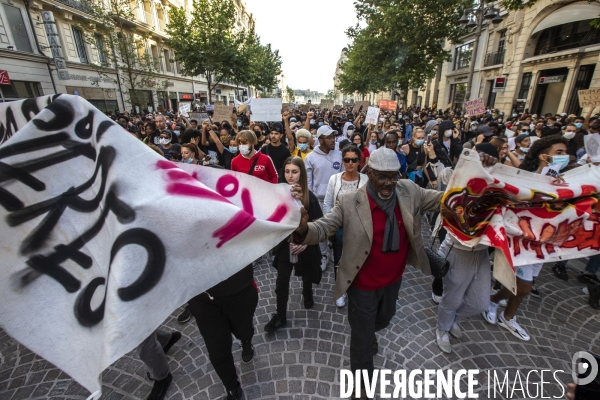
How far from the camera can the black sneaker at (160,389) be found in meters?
2.67

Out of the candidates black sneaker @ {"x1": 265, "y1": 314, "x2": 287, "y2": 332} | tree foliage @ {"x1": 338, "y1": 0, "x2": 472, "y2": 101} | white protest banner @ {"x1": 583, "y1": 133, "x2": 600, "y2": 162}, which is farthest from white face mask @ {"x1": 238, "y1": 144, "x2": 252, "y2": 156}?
tree foliage @ {"x1": 338, "y1": 0, "x2": 472, "y2": 101}

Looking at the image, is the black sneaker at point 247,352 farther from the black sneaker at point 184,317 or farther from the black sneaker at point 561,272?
the black sneaker at point 561,272

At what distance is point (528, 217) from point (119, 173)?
336 cm

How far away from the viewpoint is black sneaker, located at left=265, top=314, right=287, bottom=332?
345cm

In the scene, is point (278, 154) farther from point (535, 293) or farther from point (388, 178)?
point (535, 293)

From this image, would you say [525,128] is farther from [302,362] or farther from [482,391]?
[302,362]

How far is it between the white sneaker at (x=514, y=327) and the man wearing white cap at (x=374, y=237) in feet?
6.15

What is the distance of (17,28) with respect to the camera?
54.0 ft

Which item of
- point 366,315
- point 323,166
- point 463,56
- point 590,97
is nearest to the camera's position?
point 366,315

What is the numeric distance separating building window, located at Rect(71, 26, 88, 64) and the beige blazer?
26813mm

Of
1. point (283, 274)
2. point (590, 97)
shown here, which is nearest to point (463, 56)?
point (590, 97)

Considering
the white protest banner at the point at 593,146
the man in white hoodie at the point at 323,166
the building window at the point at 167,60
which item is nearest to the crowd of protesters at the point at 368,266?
the man in white hoodie at the point at 323,166

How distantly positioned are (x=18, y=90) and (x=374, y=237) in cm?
2328

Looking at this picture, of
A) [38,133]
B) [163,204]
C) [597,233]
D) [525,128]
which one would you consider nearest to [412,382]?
[597,233]
